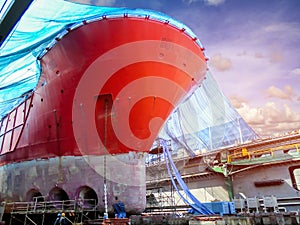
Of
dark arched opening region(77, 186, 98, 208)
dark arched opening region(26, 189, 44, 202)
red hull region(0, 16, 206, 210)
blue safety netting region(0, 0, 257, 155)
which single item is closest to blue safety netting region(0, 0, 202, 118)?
blue safety netting region(0, 0, 257, 155)

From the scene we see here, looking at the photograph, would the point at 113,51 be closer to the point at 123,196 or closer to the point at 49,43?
the point at 49,43

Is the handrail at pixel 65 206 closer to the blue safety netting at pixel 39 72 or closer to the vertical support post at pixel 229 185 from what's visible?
the blue safety netting at pixel 39 72

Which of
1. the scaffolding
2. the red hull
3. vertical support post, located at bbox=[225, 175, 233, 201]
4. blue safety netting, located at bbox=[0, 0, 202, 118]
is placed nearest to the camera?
the scaffolding

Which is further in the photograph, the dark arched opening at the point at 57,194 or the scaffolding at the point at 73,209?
the dark arched opening at the point at 57,194

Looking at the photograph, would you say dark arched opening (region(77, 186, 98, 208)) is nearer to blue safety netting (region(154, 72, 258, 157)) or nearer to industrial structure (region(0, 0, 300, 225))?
industrial structure (region(0, 0, 300, 225))

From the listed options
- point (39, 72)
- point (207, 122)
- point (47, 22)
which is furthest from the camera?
point (207, 122)

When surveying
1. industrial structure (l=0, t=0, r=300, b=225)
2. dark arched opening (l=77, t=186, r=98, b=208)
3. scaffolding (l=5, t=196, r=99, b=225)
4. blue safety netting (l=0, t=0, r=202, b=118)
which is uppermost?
blue safety netting (l=0, t=0, r=202, b=118)

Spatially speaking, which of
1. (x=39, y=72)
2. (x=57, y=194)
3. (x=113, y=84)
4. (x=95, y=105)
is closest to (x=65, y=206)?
(x=57, y=194)

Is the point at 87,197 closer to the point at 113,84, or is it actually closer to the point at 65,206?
the point at 65,206

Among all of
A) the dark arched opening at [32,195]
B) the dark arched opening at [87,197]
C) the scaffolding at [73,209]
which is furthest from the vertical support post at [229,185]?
the dark arched opening at [32,195]

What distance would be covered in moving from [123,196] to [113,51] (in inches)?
169

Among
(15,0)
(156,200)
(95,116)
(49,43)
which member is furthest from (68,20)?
(156,200)

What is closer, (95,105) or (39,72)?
(95,105)

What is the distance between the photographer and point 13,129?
11164 millimetres
